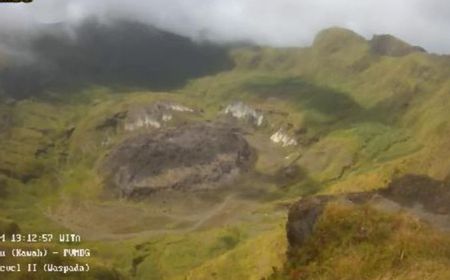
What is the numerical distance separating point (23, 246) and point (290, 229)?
6925 cm

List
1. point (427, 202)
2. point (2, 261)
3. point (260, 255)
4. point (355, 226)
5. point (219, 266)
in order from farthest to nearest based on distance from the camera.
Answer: point (219, 266) < point (260, 255) < point (2, 261) < point (427, 202) < point (355, 226)

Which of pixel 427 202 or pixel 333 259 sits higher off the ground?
pixel 427 202

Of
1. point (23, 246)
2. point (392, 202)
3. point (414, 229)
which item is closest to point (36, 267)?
point (23, 246)

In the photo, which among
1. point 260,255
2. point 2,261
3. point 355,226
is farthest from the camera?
point 260,255

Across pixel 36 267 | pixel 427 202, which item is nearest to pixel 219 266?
pixel 36 267

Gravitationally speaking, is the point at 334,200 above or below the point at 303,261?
above

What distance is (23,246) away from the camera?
494 ft

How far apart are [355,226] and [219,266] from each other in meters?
98.2

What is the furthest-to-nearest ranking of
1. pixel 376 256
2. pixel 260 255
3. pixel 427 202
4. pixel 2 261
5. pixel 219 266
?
1. pixel 219 266
2. pixel 260 255
3. pixel 2 261
4. pixel 427 202
5. pixel 376 256

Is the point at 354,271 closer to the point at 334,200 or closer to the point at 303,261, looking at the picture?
the point at 303,261

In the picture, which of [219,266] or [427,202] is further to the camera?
[219,266]

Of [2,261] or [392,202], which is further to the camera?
[2,261]

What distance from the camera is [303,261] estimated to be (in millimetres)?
95875

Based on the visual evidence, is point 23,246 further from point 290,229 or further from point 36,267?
point 290,229
